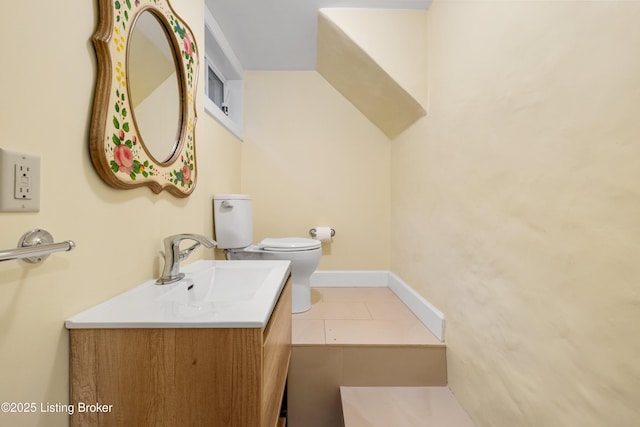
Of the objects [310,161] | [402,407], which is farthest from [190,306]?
[310,161]

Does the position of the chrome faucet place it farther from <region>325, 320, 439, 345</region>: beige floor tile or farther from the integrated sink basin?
<region>325, 320, 439, 345</region>: beige floor tile

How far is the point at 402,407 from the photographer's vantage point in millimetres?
1221

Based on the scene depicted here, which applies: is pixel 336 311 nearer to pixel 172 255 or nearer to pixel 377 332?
pixel 377 332

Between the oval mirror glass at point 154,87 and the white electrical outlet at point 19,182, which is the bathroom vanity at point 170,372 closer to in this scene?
the white electrical outlet at point 19,182

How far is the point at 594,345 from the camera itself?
0.63 m

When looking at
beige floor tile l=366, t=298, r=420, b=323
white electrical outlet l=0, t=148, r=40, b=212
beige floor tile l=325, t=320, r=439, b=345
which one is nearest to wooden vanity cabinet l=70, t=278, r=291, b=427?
white electrical outlet l=0, t=148, r=40, b=212

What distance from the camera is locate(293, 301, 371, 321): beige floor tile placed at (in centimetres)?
176

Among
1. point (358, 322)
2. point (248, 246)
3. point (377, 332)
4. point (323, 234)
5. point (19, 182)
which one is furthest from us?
point (323, 234)

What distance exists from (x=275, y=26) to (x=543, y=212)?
191 centimetres

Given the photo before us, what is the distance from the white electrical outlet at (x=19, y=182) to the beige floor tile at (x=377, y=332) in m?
1.24

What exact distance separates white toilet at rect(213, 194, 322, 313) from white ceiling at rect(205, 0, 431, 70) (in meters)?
1.15

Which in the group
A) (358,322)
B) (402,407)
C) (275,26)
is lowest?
(402,407)

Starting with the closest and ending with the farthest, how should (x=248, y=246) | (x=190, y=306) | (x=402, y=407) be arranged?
(x=190, y=306), (x=402, y=407), (x=248, y=246)

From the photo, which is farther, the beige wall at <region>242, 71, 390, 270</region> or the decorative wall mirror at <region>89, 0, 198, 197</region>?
the beige wall at <region>242, 71, 390, 270</region>
